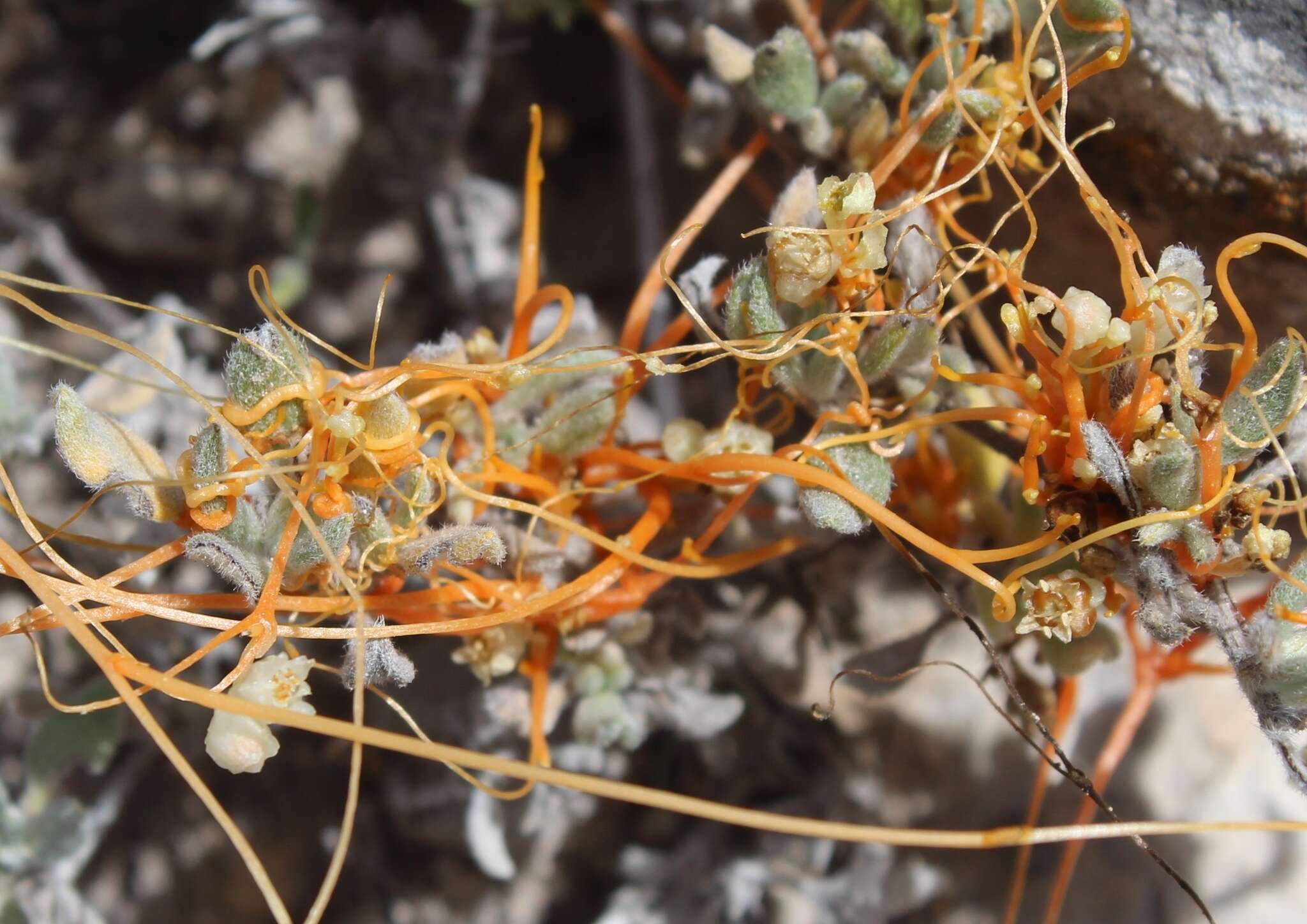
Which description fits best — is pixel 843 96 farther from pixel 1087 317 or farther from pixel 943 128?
pixel 1087 317

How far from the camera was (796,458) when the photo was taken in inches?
58.2

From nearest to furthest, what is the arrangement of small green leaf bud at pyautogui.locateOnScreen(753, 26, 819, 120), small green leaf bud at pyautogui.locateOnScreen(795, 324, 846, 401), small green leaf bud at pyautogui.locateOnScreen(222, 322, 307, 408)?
1. small green leaf bud at pyautogui.locateOnScreen(222, 322, 307, 408)
2. small green leaf bud at pyautogui.locateOnScreen(795, 324, 846, 401)
3. small green leaf bud at pyautogui.locateOnScreen(753, 26, 819, 120)

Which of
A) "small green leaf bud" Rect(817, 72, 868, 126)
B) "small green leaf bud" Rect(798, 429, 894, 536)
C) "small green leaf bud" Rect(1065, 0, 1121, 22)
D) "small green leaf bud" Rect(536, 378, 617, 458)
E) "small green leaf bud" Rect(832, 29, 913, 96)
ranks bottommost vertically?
"small green leaf bud" Rect(536, 378, 617, 458)

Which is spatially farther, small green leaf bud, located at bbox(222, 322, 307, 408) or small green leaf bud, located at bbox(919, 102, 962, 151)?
small green leaf bud, located at bbox(919, 102, 962, 151)

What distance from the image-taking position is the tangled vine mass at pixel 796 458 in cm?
128

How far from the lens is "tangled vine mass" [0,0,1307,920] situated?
128 centimetres

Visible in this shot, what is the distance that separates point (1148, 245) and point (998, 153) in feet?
1.06

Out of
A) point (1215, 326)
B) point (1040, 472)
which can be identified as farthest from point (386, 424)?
point (1215, 326)

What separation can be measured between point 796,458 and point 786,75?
549 mm

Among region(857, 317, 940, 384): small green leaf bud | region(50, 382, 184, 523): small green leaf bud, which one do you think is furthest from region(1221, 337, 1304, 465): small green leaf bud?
region(50, 382, 184, 523): small green leaf bud

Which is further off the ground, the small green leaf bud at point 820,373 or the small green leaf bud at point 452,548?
the small green leaf bud at point 820,373

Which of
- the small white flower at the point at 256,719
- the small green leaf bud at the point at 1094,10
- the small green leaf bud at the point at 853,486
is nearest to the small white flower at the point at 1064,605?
the small green leaf bud at the point at 853,486

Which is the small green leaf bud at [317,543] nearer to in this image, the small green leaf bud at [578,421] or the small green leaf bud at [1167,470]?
the small green leaf bud at [578,421]

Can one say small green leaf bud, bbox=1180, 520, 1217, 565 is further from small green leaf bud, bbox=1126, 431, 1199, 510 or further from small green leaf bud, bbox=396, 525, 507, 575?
small green leaf bud, bbox=396, 525, 507, 575
